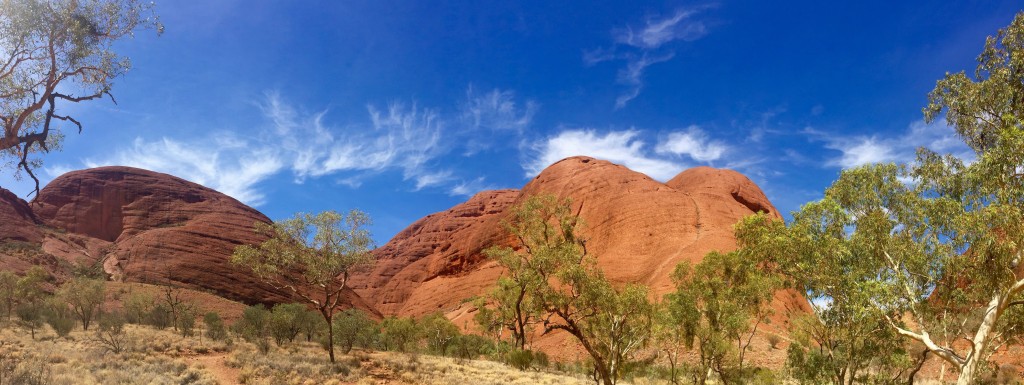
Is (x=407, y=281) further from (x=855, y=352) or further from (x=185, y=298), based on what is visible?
(x=855, y=352)

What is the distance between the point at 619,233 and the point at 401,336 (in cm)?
3730

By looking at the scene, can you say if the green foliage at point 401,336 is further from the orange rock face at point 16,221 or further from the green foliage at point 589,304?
the orange rock face at point 16,221

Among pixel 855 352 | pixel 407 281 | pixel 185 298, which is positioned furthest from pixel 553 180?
pixel 855 352

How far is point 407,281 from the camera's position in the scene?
125750 millimetres

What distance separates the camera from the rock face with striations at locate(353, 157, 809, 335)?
6316cm

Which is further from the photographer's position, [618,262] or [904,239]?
[618,262]

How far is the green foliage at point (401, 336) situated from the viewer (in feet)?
162

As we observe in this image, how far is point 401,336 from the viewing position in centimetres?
5003

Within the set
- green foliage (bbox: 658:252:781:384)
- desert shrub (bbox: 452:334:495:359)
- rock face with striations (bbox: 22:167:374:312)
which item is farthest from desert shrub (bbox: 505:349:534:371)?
rock face with striations (bbox: 22:167:374:312)

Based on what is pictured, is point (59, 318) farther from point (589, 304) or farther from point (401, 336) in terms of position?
point (589, 304)

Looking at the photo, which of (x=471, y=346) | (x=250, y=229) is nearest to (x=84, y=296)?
(x=471, y=346)

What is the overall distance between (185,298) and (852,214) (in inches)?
3024

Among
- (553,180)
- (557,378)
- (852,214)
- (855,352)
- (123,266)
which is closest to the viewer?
(852,214)

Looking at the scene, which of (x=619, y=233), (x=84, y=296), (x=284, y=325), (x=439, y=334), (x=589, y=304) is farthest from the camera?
(x=619, y=233)
